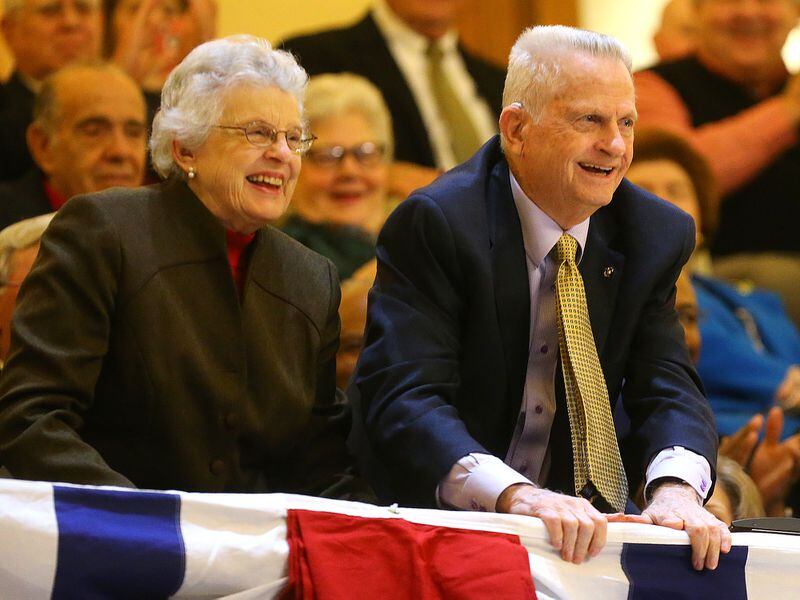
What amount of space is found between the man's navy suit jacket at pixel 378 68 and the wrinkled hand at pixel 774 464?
143 centimetres

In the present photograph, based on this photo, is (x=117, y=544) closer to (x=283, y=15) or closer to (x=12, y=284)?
(x=12, y=284)

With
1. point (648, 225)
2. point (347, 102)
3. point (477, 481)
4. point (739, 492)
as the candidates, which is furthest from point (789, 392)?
point (477, 481)

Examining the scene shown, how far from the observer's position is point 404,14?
13.9 ft

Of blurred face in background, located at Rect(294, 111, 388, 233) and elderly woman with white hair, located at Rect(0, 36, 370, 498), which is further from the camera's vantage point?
blurred face in background, located at Rect(294, 111, 388, 233)

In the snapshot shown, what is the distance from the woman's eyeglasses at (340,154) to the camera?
3.69m

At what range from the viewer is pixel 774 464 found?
309cm

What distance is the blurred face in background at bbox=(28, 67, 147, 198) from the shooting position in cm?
321

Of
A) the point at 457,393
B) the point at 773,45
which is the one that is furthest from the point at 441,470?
the point at 773,45

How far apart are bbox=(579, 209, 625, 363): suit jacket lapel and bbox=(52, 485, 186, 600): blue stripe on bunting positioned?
788 millimetres

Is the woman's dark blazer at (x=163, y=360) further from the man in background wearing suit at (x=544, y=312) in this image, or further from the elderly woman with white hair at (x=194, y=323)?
the man in background wearing suit at (x=544, y=312)

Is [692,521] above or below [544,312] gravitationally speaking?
below

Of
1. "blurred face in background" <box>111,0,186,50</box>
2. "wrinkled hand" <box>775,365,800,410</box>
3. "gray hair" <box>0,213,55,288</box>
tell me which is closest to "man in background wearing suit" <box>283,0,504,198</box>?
"blurred face in background" <box>111,0,186,50</box>

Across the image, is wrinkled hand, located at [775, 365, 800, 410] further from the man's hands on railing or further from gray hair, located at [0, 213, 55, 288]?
gray hair, located at [0, 213, 55, 288]

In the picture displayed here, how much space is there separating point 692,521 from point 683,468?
7.4 inches
